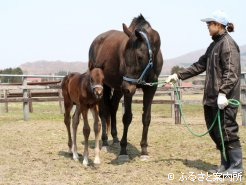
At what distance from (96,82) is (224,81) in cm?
170

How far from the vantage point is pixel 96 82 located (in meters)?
5.40

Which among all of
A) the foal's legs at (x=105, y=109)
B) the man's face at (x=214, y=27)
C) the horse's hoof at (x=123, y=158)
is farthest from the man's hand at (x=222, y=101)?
the foal's legs at (x=105, y=109)

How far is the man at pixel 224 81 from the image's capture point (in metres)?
4.83

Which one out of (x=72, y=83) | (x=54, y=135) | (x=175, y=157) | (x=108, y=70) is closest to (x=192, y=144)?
(x=175, y=157)

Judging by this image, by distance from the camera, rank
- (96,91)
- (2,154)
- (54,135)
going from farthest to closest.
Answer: (54,135) < (2,154) < (96,91)

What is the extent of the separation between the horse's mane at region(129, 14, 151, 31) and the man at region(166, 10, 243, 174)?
4.00ft

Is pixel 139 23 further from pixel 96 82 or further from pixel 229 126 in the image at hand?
pixel 229 126

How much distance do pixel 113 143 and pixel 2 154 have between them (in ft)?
Result: 6.98

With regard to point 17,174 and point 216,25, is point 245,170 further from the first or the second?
point 17,174

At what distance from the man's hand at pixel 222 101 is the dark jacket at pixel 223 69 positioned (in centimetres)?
6

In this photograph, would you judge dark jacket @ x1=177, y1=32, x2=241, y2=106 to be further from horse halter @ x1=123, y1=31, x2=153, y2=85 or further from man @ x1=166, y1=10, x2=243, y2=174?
horse halter @ x1=123, y1=31, x2=153, y2=85

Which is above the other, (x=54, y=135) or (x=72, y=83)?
(x=72, y=83)

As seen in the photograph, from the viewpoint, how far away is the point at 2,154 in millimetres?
6777

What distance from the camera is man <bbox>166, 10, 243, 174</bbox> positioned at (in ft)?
15.9
